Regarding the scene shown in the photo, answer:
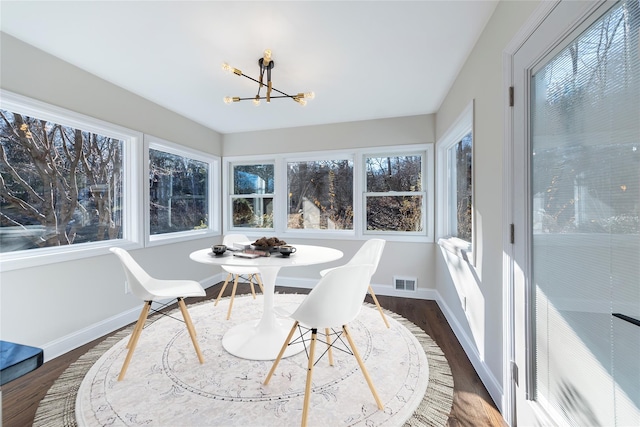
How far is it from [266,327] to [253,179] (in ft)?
8.97

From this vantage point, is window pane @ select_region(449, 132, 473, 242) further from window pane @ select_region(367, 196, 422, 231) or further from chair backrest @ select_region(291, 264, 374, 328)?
chair backrest @ select_region(291, 264, 374, 328)

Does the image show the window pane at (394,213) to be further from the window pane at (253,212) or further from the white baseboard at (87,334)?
the white baseboard at (87,334)

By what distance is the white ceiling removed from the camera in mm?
1708

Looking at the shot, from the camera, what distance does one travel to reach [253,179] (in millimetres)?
4430

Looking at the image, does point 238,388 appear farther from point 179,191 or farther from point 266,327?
point 179,191

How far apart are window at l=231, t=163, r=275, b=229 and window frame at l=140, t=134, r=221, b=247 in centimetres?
27

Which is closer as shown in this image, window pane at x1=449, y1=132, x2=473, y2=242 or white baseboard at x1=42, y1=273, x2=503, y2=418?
white baseboard at x1=42, y1=273, x2=503, y2=418

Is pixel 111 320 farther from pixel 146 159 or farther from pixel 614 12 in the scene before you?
pixel 614 12

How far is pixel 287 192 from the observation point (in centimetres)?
423

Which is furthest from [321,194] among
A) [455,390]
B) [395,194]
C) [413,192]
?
[455,390]

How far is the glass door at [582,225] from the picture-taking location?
0.87 meters

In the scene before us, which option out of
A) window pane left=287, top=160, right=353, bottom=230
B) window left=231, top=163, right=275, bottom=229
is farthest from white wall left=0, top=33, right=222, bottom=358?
window pane left=287, top=160, right=353, bottom=230

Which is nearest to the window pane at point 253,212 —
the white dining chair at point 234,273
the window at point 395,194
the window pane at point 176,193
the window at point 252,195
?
the window at point 252,195

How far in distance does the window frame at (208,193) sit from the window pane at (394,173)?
2.48m
